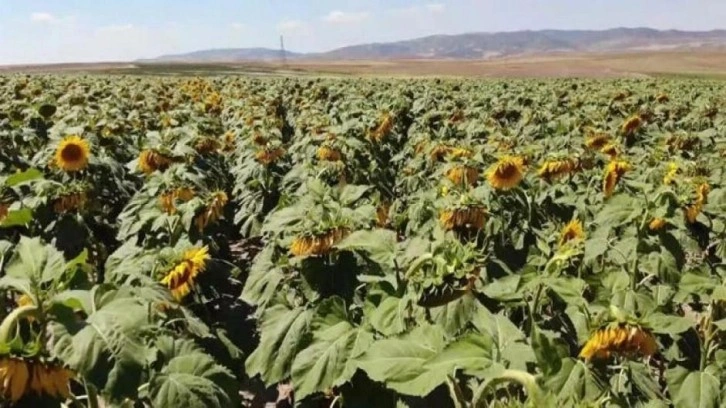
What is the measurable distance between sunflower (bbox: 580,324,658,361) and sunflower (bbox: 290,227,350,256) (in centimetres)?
115

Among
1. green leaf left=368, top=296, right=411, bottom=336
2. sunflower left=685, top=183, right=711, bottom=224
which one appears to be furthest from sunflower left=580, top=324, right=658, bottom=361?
sunflower left=685, top=183, right=711, bottom=224

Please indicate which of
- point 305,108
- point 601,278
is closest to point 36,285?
→ point 601,278

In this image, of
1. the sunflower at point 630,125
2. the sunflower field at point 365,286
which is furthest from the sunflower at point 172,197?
the sunflower at point 630,125

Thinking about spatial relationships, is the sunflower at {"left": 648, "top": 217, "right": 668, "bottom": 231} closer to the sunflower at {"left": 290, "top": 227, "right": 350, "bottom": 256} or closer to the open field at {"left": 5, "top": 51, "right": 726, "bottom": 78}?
the sunflower at {"left": 290, "top": 227, "right": 350, "bottom": 256}

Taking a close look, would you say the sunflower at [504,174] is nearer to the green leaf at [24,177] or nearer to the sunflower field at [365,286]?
the sunflower field at [365,286]

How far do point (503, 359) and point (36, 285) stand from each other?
1.32 metres

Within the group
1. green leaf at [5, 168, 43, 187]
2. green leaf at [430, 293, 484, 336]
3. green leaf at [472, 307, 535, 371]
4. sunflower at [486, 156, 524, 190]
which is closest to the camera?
green leaf at [472, 307, 535, 371]

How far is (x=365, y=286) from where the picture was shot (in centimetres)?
317

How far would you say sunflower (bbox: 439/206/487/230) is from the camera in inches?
133

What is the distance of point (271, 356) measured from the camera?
280cm

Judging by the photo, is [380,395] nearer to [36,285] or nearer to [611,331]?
[611,331]

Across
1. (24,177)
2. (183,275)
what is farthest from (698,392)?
(24,177)

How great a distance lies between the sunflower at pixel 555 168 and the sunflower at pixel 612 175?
0.26 m

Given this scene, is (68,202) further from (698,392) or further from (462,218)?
(698,392)
